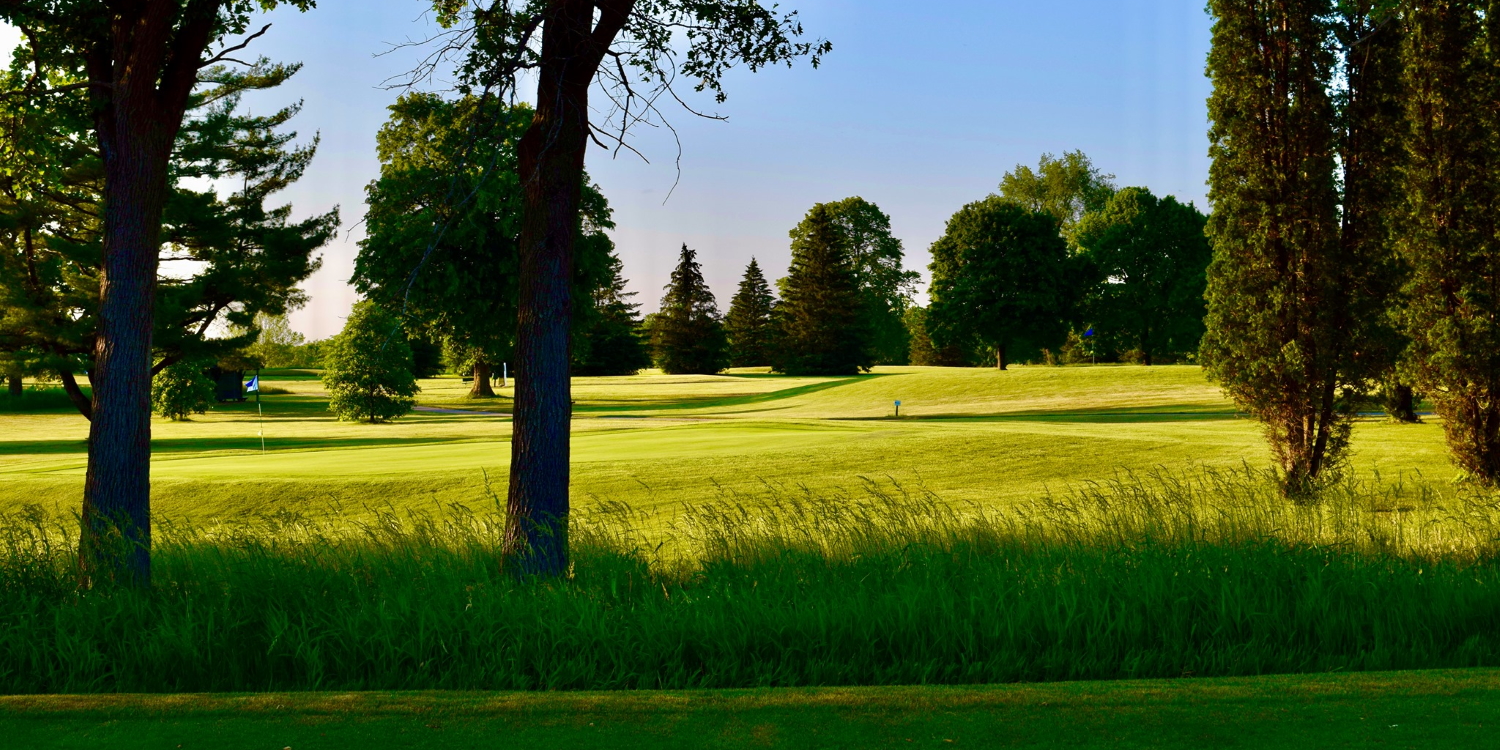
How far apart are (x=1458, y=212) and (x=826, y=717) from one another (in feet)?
43.6

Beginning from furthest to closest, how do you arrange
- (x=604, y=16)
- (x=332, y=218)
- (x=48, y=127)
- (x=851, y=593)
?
(x=332, y=218), (x=48, y=127), (x=604, y=16), (x=851, y=593)

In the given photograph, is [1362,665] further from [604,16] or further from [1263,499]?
[604,16]

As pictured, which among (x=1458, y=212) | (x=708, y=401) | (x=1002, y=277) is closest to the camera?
(x=1458, y=212)

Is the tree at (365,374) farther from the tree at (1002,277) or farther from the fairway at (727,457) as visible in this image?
the tree at (1002,277)

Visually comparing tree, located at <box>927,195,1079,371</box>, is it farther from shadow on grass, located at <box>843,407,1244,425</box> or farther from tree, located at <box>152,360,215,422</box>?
tree, located at <box>152,360,215,422</box>

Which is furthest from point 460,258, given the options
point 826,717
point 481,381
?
point 826,717

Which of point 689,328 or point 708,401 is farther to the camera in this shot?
point 689,328

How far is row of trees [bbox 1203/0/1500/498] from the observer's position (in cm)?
1387

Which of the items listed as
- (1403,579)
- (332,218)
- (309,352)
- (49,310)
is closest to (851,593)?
(1403,579)

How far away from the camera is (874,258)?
262ft

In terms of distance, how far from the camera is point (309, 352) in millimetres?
82000

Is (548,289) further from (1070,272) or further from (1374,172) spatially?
(1070,272)

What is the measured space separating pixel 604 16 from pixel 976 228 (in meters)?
43.4

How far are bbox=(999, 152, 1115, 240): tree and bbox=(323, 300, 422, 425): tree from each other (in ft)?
136
